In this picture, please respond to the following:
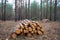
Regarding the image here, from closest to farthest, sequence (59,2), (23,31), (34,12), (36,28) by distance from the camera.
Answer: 1. (23,31)
2. (36,28)
3. (59,2)
4. (34,12)

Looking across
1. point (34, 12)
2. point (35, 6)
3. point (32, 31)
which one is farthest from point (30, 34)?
point (35, 6)

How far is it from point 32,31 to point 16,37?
2.95ft

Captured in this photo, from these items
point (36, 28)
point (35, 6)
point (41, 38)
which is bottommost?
point (41, 38)

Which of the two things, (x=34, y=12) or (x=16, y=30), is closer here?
(x=16, y=30)

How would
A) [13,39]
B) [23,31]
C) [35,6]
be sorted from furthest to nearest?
[35,6] < [23,31] < [13,39]

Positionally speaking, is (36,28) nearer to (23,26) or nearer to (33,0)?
(23,26)

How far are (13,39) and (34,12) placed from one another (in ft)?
64.6

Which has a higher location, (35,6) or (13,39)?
(35,6)

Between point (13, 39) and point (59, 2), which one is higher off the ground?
point (59, 2)

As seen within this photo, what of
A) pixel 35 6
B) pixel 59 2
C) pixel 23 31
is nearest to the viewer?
pixel 23 31

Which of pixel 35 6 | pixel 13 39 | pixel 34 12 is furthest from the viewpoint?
pixel 35 6

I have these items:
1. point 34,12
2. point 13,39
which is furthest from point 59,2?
point 13,39

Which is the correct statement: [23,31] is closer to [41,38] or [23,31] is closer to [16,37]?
[16,37]

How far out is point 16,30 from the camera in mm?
5871
